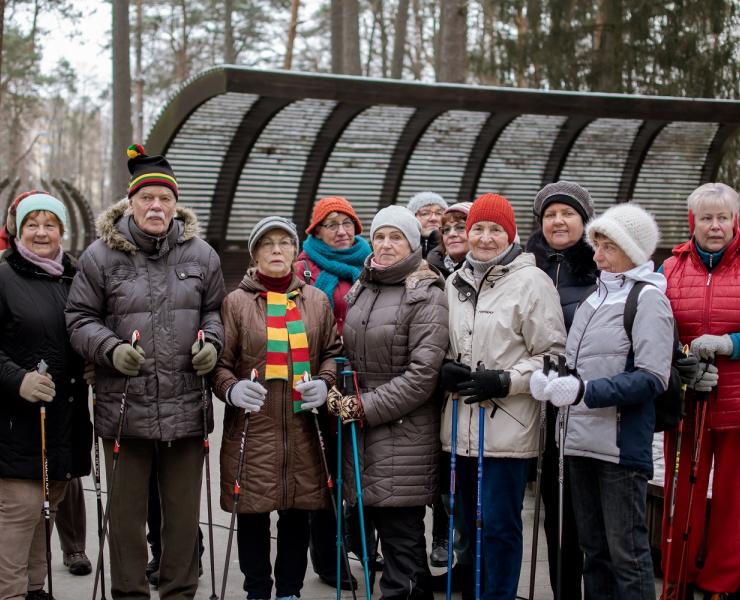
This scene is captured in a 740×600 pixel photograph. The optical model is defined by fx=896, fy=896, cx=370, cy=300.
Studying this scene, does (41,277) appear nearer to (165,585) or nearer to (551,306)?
(165,585)

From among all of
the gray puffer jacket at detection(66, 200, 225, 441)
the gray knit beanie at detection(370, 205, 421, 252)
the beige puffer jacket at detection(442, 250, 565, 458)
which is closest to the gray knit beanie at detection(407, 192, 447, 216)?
the gray knit beanie at detection(370, 205, 421, 252)

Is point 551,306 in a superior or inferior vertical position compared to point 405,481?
superior

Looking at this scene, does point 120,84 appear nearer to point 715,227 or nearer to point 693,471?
point 715,227

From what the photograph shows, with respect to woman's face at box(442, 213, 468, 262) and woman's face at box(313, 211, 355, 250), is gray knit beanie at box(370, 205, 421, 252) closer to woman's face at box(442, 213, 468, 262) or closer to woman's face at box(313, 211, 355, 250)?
woman's face at box(313, 211, 355, 250)

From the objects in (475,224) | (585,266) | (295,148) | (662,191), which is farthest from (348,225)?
(662,191)

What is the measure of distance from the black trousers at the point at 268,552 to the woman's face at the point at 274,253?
3.98 ft

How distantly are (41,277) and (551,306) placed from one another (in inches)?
99.5

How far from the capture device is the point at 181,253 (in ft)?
14.7

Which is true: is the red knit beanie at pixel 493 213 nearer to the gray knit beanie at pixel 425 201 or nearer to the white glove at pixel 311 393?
the white glove at pixel 311 393

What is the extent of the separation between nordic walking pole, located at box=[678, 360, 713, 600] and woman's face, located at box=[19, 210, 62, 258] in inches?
129

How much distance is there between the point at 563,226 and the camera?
14.8 ft

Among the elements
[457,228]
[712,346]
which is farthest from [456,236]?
[712,346]

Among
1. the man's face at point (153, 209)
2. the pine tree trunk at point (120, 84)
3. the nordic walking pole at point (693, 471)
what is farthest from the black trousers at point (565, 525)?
the pine tree trunk at point (120, 84)

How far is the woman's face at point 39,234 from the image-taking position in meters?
4.50
